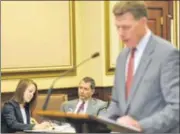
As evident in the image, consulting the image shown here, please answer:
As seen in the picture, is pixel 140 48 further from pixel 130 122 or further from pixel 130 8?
pixel 130 122

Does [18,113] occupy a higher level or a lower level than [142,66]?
lower

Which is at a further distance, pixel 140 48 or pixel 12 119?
pixel 12 119

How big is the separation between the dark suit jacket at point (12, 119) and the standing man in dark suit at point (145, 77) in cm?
151

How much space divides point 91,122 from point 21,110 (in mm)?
1815

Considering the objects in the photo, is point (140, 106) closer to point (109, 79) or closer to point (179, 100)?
point (179, 100)

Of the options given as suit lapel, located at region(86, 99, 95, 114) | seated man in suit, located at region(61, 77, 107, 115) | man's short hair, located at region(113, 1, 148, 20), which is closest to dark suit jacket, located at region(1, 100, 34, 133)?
seated man in suit, located at region(61, 77, 107, 115)

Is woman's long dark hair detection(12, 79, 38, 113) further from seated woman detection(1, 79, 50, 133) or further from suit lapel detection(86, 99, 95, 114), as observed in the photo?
suit lapel detection(86, 99, 95, 114)

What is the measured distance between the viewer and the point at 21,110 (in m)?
3.11

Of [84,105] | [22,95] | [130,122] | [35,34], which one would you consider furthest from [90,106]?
[130,122]

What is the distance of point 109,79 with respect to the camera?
4375 millimetres

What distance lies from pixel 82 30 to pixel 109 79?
542mm

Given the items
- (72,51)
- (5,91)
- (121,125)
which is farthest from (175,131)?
(72,51)

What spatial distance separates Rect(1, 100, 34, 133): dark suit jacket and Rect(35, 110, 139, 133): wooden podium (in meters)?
1.49

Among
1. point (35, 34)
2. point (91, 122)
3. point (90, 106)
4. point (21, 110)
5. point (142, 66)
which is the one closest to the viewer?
point (91, 122)
